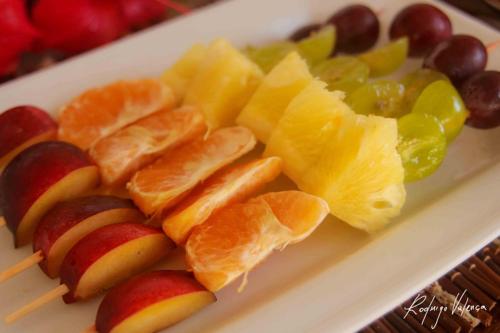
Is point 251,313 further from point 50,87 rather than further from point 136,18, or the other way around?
point 136,18

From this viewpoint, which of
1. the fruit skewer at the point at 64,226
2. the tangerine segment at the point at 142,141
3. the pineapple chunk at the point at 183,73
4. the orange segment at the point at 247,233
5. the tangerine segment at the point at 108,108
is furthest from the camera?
Answer: the pineapple chunk at the point at 183,73

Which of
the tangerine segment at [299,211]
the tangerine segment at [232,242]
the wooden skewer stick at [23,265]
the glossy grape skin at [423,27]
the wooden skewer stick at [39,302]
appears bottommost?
the wooden skewer stick at [39,302]

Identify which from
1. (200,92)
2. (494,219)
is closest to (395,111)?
(494,219)

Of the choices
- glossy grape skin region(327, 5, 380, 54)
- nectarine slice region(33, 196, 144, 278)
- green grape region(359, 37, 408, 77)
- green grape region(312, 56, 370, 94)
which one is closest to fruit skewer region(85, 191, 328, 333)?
nectarine slice region(33, 196, 144, 278)

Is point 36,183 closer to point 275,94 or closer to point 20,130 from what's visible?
point 20,130

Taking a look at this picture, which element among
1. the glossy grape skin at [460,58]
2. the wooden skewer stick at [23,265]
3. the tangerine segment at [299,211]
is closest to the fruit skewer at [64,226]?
the wooden skewer stick at [23,265]

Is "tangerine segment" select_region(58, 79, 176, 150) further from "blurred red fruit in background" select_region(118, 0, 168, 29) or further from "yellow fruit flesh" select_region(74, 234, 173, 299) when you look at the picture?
"blurred red fruit in background" select_region(118, 0, 168, 29)

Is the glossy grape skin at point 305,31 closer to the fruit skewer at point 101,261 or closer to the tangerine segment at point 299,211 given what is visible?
the tangerine segment at point 299,211
